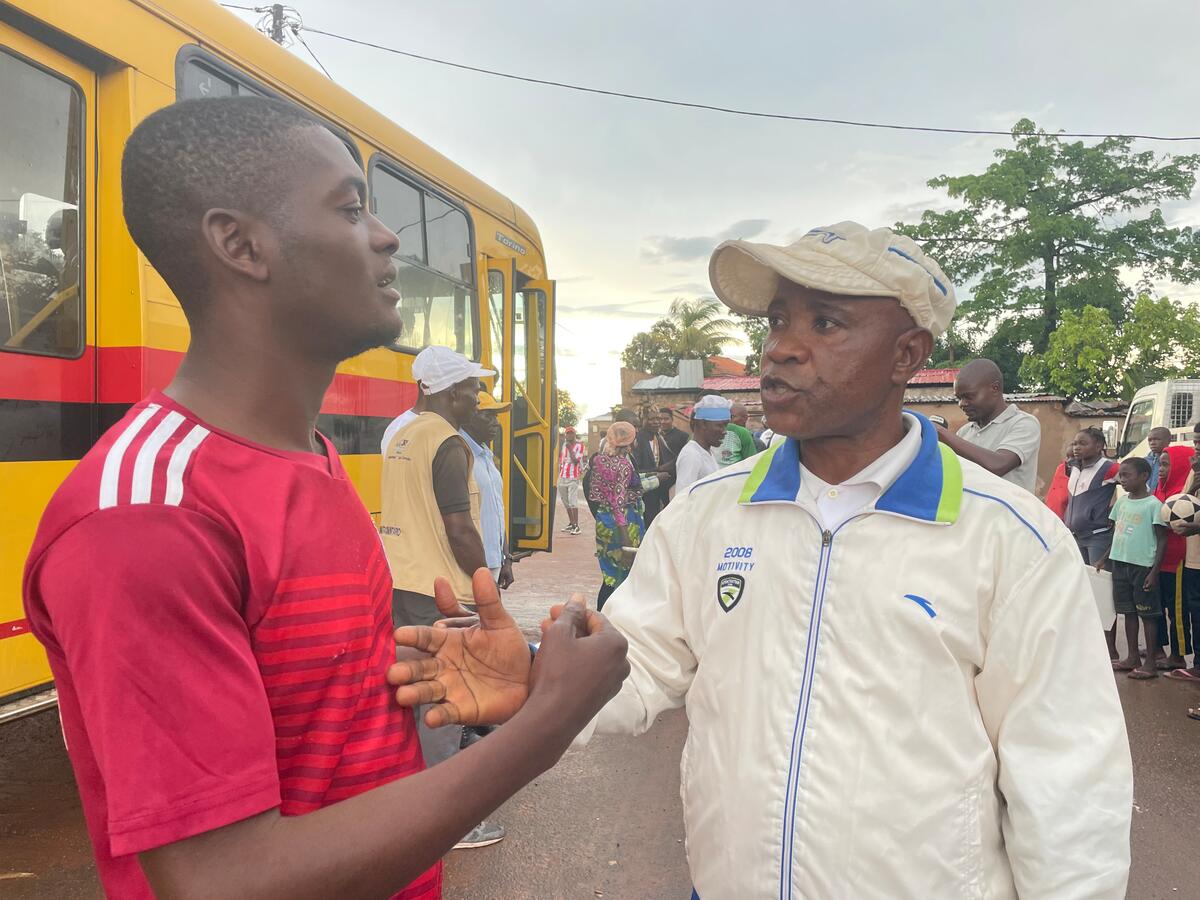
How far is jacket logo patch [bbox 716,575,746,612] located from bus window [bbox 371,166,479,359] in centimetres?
379

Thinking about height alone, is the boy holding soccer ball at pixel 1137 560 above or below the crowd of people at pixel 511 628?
below

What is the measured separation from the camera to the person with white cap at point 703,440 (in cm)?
652

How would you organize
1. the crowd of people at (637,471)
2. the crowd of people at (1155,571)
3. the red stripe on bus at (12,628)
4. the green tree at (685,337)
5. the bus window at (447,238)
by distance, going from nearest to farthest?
the red stripe on bus at (12,628) < the bus window at (447,238) < the crowd of people at (1155,571) < the crowd of people at (637,471) < the green tree at (685,337)

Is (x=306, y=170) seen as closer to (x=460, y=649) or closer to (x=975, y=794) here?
(x=460, y=649)

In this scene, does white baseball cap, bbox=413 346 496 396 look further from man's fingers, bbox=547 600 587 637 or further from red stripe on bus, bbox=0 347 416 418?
man's fingers, bbox=547 600 587 637

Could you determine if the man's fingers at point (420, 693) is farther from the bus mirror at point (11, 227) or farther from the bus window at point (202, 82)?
the bus window at point (202, 82)

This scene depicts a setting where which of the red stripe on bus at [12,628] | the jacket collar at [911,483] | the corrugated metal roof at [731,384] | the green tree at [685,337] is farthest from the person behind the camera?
the green tree at [685,337]

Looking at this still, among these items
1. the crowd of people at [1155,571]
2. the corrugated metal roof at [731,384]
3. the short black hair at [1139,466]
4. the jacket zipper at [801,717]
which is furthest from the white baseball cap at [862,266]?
the corrugated metal roof at [731,384]

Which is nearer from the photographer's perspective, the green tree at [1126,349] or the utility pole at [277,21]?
the utility pole at [277,21]

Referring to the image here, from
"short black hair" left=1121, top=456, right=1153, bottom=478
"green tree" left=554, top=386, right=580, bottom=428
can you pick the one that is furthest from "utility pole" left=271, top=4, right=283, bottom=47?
"green tree" left=554, top=386, right=580, bottom=428

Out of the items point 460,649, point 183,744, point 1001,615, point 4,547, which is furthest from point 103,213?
point 1001,615

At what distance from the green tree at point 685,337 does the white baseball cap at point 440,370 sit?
32.4 m

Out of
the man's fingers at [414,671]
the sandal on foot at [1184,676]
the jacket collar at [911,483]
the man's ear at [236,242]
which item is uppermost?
the man's ear at [236,242]

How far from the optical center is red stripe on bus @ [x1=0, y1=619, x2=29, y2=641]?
291cm
